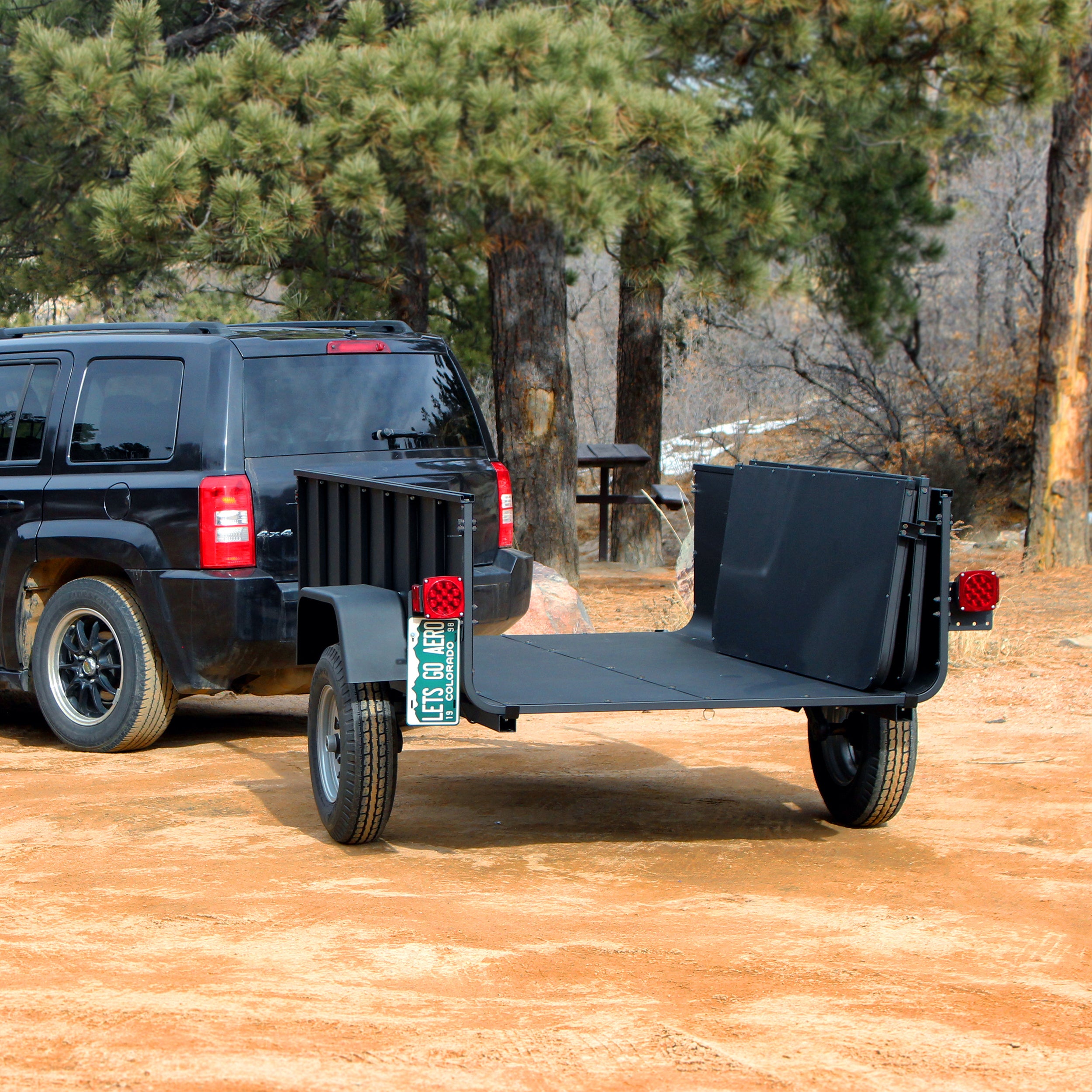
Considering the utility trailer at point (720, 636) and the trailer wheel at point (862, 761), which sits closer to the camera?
the utility trailer at point (720, 636)

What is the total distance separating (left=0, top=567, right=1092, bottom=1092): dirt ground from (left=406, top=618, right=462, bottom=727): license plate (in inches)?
23.3

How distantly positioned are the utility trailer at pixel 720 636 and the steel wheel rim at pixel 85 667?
4.91 ft

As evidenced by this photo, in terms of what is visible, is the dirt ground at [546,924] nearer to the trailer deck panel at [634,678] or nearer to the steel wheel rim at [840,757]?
the steel wheel rim at [840,757]

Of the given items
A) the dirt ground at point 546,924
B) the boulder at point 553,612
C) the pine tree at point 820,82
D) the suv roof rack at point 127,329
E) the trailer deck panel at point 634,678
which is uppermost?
the pine tree at point 820,82

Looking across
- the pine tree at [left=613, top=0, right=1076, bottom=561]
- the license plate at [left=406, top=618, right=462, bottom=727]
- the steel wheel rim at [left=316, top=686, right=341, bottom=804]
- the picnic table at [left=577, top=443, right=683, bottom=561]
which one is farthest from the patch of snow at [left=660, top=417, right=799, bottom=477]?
the license plate at [left=406, top=618, right=462, bottom=727]

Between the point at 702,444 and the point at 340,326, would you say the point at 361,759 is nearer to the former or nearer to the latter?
the point at 340,326

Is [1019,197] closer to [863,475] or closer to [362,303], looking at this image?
[362,303]

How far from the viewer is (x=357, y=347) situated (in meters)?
7.27

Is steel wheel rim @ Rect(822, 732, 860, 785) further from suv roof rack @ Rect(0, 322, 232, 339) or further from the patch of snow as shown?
the patch of snow

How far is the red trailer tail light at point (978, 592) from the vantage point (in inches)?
212

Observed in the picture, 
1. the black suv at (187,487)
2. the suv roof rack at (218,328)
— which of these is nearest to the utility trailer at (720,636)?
the black suv at (187,487)

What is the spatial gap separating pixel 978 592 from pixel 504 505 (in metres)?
2.93

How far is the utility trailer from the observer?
5262mm

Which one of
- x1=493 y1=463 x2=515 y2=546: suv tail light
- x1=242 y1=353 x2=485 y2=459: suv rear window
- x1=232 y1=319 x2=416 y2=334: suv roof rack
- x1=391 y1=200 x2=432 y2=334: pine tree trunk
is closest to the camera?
x1=242 y1=353 x2=485 y2=459: suv rear window
